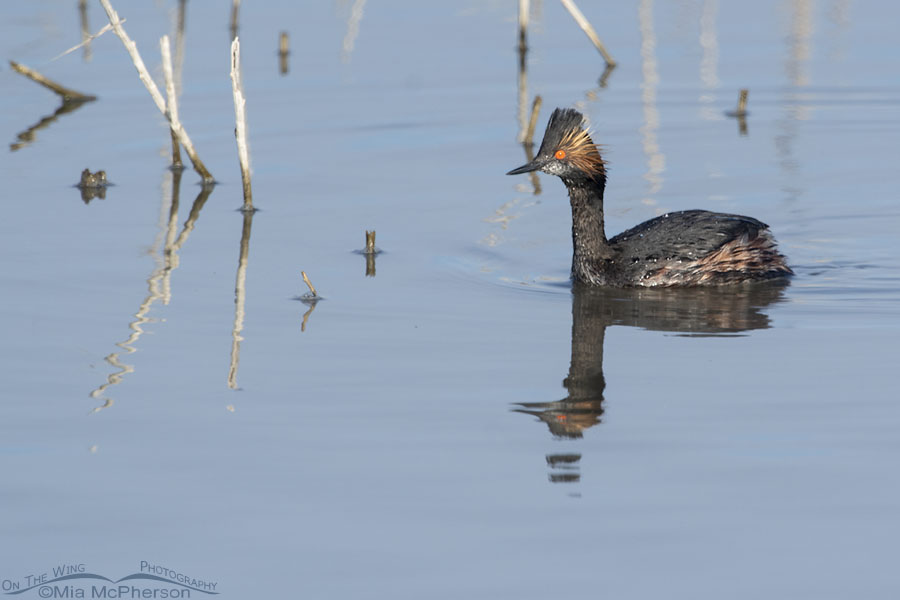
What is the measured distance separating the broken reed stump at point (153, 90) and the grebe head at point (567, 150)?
3.88 meters

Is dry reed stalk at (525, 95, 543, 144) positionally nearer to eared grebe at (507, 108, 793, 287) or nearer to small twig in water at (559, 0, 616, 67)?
small twig in water at (559, 0, 616, 67)

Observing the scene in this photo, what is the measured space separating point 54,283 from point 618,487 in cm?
548

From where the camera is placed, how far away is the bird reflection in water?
772cm

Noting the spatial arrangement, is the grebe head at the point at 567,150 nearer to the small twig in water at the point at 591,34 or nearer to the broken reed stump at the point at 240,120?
the broken reed stump at the point at 240,120

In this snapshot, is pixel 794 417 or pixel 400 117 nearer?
pixel 794 417

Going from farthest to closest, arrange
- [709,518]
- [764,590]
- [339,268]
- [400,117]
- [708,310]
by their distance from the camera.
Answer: [400,117] → [339,268] → [708,310] → [709,518] → [764,590]

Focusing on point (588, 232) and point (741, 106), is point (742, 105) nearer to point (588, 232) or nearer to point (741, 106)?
point (741, 106)

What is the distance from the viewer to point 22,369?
8680mm

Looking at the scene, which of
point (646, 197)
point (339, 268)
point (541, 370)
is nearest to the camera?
point (541, 370)

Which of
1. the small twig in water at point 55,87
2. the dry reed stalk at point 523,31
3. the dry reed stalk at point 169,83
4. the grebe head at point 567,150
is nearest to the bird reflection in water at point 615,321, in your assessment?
the grebe head at point 567,150

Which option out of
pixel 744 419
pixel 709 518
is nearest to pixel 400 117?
pixel 744 419

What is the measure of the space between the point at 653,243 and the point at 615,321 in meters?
1.31

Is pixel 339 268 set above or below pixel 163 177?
below

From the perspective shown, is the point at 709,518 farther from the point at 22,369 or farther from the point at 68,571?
the point at 22,369
